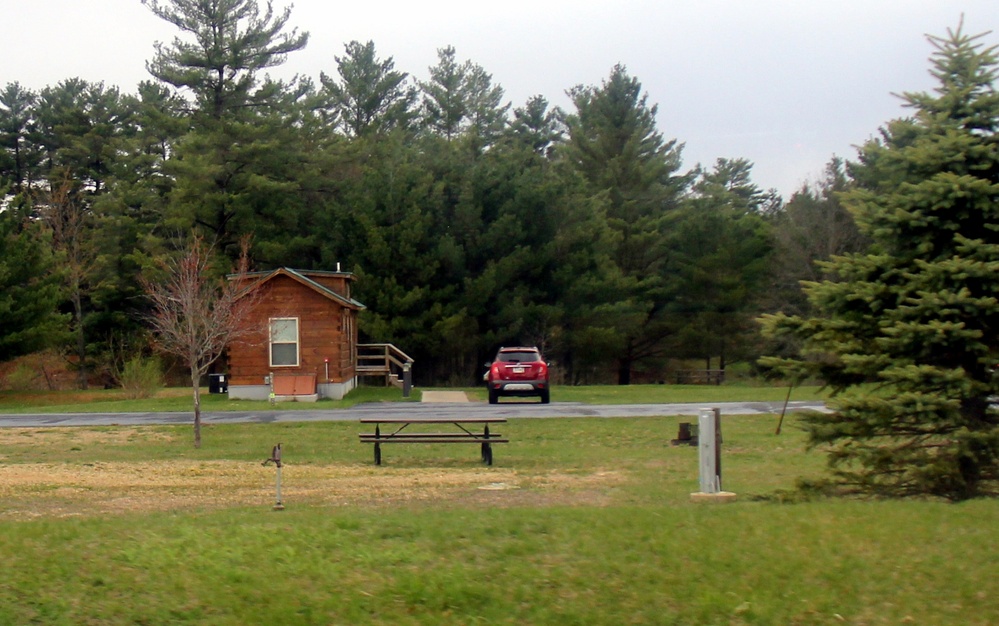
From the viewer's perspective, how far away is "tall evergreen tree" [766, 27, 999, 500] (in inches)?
399

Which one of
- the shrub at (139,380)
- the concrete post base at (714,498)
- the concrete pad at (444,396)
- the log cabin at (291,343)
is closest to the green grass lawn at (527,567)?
the concrete post base at (714,498)

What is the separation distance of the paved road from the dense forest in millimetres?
12424

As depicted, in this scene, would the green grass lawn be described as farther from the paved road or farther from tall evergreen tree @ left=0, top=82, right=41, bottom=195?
tall evergreen tree @ left=0, top=82, right=41, bottom=195

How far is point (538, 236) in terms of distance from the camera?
168 ft

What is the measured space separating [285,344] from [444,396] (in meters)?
5.62

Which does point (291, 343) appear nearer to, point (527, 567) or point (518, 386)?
point (518, 386)

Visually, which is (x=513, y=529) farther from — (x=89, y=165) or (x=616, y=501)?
(x=89, y=165)

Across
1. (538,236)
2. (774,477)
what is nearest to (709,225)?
(538,236)

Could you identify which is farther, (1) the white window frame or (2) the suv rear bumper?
(1) the white window frame

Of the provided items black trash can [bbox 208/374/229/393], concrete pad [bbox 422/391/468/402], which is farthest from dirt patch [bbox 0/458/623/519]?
black trash can [bbox 208/374/229/393]

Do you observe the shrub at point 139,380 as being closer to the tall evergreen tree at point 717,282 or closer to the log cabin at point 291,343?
the log cabin at point 291,343

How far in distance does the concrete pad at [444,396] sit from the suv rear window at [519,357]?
2.38m

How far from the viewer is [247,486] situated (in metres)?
14.9

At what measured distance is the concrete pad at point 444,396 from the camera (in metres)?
34.3
